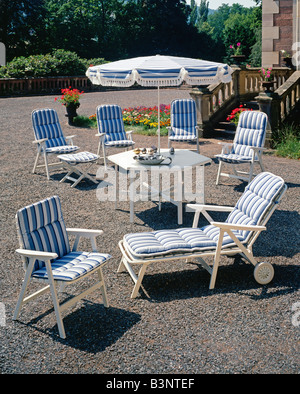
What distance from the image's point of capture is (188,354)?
4.84 meters

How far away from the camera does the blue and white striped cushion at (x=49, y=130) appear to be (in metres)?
11.4

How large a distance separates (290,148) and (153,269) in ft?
25.5

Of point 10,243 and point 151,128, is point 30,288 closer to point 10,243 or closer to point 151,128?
point 10,243

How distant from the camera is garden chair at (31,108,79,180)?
11.3 meters

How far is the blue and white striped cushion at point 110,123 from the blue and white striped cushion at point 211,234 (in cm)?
566

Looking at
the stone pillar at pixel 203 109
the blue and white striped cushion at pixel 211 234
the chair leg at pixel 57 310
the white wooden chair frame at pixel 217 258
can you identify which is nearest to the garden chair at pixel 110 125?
the stone pillar at pixel 203 109

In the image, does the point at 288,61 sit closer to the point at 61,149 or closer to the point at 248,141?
the point at 248,141

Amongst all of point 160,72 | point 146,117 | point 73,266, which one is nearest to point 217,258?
point 73,266

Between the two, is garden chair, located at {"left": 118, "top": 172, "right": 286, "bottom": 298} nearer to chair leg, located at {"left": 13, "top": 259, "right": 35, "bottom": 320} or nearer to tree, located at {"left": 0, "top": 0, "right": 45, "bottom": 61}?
chair leg, located at {"left": 13, "top": 259, "right": 35, "bottom": 320}

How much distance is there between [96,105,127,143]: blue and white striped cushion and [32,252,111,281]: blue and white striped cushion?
6.42m

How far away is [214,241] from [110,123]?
21.3 ft

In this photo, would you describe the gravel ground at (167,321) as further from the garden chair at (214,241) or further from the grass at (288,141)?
the grass at (288,141)

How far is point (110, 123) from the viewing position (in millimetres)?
12133

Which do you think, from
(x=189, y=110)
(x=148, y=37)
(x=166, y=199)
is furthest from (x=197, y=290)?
(x=148, y=37)
